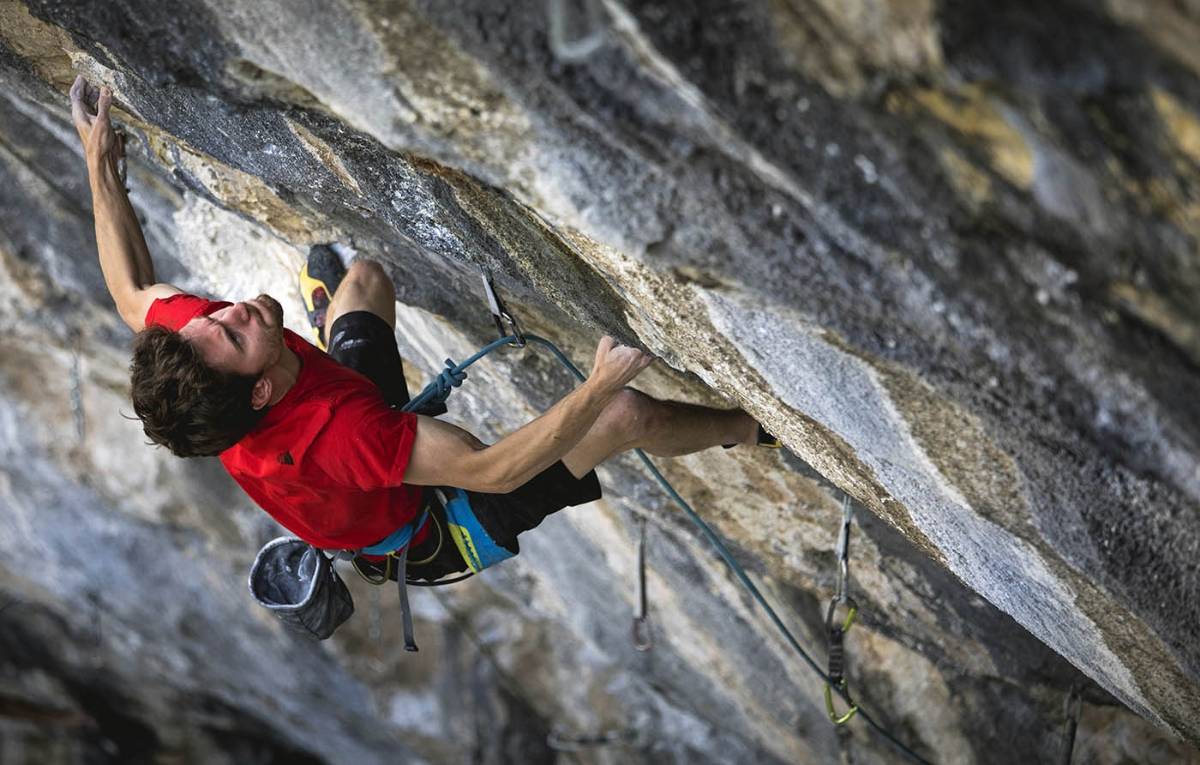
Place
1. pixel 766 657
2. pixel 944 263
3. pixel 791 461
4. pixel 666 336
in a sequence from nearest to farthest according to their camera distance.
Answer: pixel 944 263 < pixel 666 336 < pixel 791 461 < pixel 766 657

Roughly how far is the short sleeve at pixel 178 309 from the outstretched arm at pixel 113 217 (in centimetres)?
8

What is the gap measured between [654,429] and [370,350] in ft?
2.46

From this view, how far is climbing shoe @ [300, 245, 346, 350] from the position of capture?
307cm

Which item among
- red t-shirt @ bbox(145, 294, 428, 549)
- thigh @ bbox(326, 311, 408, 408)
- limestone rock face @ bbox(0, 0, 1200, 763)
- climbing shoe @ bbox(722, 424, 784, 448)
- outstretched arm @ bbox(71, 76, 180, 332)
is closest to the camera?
limestone rock face @ bbox(0, 0, 1200, 763)

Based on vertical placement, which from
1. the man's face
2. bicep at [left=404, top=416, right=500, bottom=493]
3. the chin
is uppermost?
bicep at [left=404, top=416, right=500, bottom=493]

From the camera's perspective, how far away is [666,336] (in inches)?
87.2

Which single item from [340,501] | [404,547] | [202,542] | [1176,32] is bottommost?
[202,542]

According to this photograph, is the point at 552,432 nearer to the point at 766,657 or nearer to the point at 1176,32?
the point at 1176,32

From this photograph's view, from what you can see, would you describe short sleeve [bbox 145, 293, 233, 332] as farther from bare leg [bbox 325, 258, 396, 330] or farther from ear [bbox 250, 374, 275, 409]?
bare leg [bbox 325, 258, 396, 330]

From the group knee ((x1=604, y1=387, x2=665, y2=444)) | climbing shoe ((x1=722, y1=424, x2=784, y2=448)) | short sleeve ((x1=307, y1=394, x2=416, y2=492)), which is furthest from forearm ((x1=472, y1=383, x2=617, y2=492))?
climbing shoe ((x1=722, y1=424, x2=784, y2=448))

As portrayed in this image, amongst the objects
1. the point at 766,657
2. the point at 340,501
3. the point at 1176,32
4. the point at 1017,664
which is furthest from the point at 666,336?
the point at 766,657

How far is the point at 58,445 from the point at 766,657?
3600mm

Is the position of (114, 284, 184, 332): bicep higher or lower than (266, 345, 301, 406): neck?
lower

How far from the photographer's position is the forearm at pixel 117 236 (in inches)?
98.2
